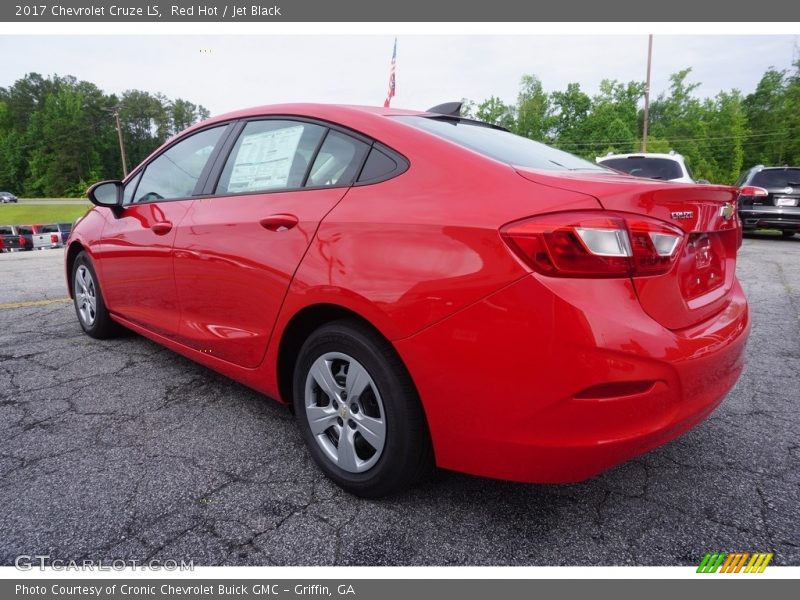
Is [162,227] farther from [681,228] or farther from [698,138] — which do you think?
[698,138]

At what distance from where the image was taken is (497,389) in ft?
4.97

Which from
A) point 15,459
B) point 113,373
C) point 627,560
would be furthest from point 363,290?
point 113,373

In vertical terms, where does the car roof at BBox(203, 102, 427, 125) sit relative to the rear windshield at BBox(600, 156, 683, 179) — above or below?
below

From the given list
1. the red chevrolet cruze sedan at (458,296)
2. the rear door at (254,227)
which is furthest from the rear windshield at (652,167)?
the rear door at (254,227)

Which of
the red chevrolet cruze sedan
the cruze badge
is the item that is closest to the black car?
the cruze badge

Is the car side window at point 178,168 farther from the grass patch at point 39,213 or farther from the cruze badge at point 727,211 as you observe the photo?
the grass patch at point 39,213

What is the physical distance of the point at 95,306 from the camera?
12.5 feet

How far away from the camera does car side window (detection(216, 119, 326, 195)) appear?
88.2 inches

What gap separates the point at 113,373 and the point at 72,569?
1.86 m

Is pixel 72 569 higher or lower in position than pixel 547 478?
lower

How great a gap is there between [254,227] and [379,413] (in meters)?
0.99

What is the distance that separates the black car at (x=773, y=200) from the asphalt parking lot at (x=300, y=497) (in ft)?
32.6

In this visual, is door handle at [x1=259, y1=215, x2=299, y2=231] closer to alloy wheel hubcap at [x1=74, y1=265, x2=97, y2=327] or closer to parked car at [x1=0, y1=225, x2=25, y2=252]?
alloy wheel hubcap at [x1=74, y1=265, x2=97, y2=327]

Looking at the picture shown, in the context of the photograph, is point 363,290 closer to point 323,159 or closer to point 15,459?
point 323,159
